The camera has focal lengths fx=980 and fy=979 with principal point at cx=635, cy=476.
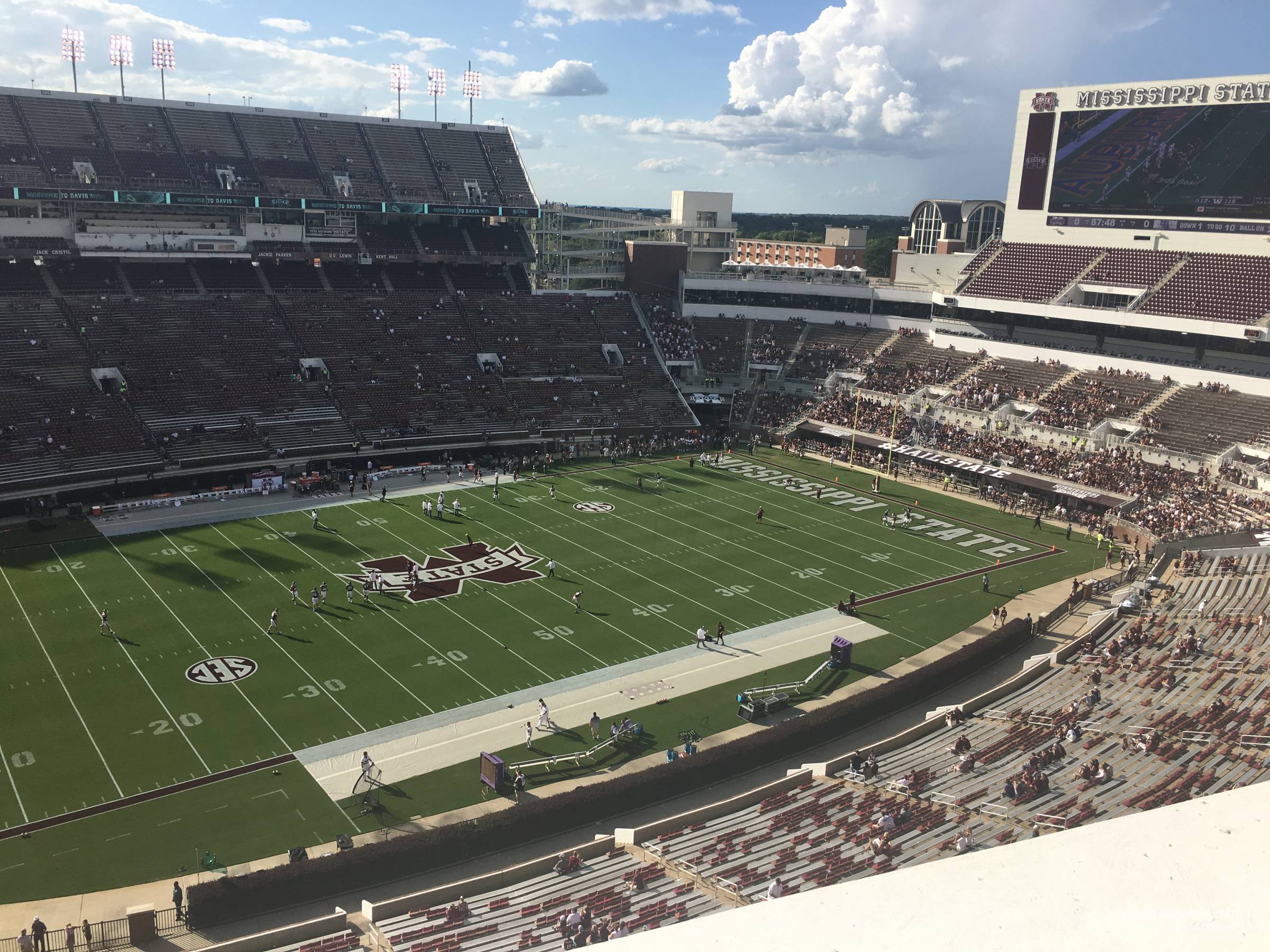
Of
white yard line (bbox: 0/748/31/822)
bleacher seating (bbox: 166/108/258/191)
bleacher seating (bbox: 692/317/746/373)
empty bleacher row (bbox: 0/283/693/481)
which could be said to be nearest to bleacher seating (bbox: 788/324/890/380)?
bleacher seating (bbox: 692/317/746/373)

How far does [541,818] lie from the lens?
67.6ft

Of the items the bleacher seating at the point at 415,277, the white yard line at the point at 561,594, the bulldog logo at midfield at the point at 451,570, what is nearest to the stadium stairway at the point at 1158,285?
the white yard line at the point at 561,594

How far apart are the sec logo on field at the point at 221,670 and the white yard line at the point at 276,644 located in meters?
1.07

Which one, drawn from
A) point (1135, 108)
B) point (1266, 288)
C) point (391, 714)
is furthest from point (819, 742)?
point (1135, 108)

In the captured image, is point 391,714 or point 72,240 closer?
point 391,714

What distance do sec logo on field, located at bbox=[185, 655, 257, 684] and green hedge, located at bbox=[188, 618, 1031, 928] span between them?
845 cm

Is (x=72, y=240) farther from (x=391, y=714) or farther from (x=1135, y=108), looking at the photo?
(x=1135, y=108)

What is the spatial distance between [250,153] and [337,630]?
46.0 meters

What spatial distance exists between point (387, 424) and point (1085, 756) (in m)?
38.5

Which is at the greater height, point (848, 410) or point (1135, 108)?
point (1135, 108)

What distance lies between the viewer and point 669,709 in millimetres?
26328

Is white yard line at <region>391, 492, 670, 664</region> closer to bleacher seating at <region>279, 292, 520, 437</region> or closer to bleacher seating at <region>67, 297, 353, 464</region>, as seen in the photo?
bleacher seating at <region>67, 297, 353, 464</region>

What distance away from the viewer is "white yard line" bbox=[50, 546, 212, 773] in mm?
23347

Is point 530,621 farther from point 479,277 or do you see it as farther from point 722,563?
point 479,277
